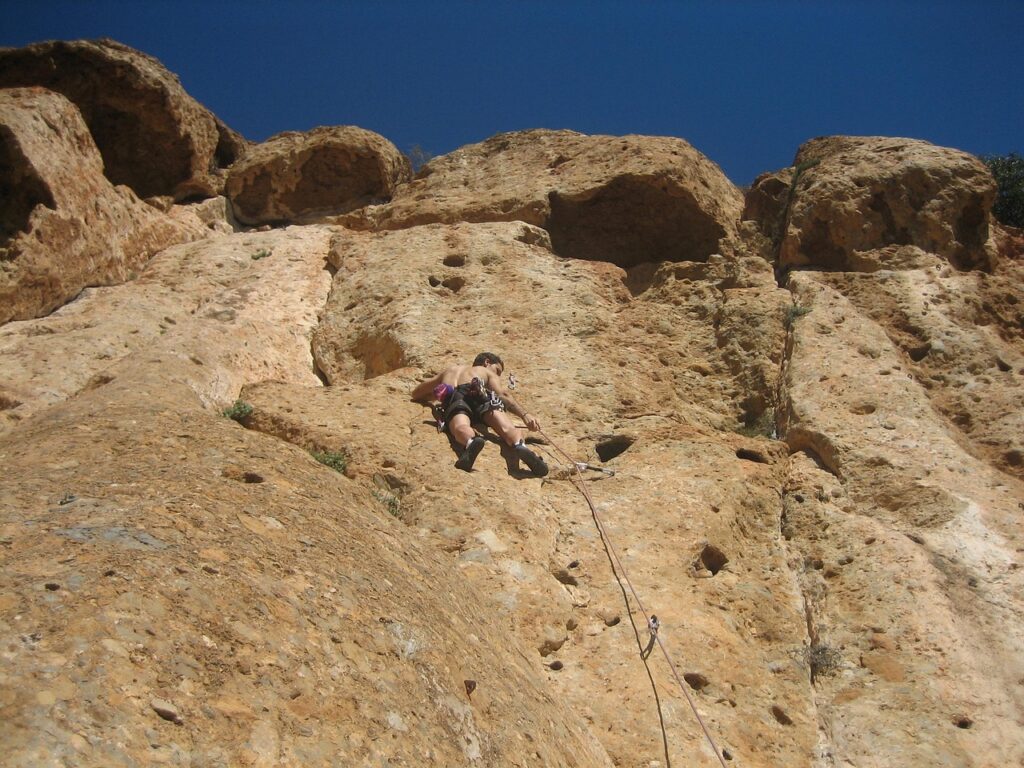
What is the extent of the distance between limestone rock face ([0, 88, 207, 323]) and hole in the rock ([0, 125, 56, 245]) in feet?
0.04

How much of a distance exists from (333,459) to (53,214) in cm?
628

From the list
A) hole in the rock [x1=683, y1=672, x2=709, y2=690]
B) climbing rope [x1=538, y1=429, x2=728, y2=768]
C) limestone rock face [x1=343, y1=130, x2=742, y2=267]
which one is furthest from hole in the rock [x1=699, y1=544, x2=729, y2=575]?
limestone rock face [x1=343, y1=130, x2=742, y2=267]

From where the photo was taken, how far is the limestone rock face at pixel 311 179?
53.8 feet

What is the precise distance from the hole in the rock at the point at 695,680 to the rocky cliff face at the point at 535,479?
28mm

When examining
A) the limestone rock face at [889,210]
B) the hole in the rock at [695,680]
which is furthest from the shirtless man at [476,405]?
the limestone rock face at [889,210]

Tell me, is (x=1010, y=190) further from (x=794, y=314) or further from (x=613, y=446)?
(x=613, y=446)

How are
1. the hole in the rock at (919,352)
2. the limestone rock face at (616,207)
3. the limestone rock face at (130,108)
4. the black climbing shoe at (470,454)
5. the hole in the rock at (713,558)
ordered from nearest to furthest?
1. the hole in the rock at (713,558)
2. the black climbing shoe at (470,454)
3. the hole in the rock at (919,352)
4. the limestone rock face at (616,207)
5. the limestone rock face at (130,108)

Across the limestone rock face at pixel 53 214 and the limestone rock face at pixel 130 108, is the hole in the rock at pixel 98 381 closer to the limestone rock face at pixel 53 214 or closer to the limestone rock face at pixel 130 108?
the limestone rock face at pixel 53 214

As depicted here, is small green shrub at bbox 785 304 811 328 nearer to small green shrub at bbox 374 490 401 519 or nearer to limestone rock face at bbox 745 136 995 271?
limestone rock face at bbox 745 136 995 271

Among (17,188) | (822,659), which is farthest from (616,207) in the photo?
(822,659)

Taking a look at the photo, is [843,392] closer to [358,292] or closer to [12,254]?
[358,292]

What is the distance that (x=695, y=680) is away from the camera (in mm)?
6566

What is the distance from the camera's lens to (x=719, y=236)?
45.3 ft

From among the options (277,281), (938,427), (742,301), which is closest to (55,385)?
(277,281)
